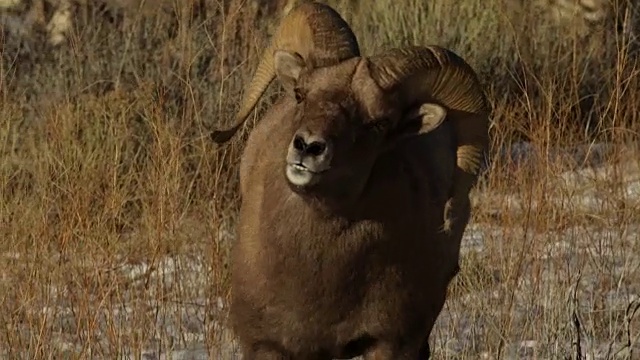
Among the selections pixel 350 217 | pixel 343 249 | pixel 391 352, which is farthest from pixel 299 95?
pixel 391 352

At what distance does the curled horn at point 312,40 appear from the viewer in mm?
6285

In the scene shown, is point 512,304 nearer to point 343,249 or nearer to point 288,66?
point 343,249

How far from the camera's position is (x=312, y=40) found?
6.38m

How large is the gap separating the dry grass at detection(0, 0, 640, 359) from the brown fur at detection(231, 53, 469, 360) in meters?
0.72

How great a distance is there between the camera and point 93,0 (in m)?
13.2

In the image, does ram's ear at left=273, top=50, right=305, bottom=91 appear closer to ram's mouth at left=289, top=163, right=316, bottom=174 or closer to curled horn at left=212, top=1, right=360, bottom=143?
curled horn at left=212, top=1, right=360, bottom=143

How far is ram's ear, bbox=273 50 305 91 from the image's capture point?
640 centimetres

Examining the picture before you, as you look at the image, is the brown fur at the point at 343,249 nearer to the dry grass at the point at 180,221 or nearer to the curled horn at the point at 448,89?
the curled horn at the point at 448,89

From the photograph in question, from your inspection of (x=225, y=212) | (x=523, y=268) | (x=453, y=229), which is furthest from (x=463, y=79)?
(x=225, y=212)

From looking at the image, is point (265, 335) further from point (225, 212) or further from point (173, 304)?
point (225, 212)

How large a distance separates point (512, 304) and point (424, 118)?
5.98 feet

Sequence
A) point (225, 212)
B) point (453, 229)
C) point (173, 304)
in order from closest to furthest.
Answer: point (453, 229)
point (173, 304)
point (225, 212)

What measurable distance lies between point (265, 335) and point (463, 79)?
1285 millimetres

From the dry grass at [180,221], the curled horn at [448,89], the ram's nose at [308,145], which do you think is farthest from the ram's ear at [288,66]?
the dry grass at [180,221]
